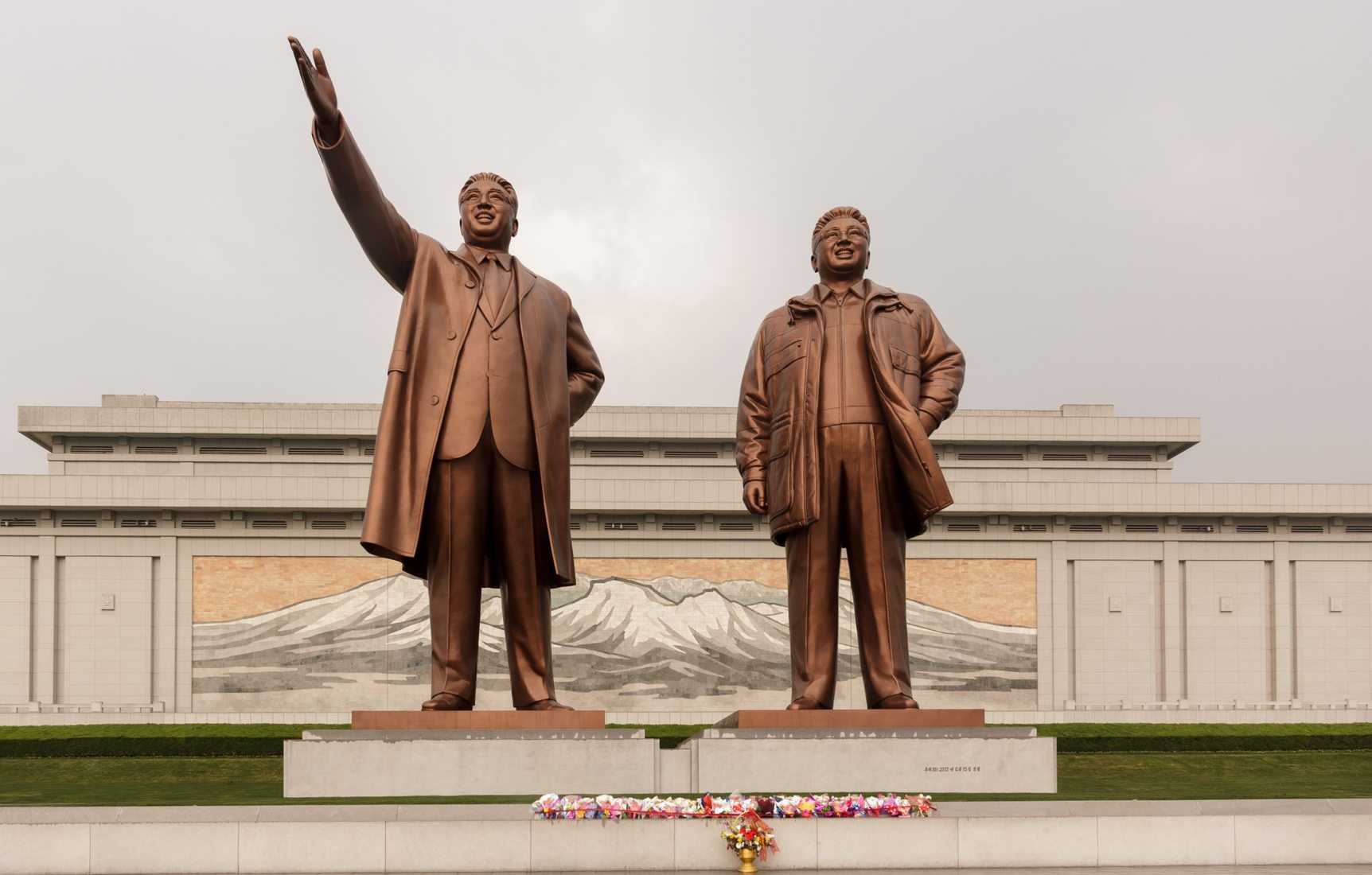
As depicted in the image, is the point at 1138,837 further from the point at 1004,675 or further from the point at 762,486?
the point at 1004,675

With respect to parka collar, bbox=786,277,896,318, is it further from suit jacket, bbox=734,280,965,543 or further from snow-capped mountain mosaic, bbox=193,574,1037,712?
snow-capped mountain mosaic, bbox=193,574,1037,712

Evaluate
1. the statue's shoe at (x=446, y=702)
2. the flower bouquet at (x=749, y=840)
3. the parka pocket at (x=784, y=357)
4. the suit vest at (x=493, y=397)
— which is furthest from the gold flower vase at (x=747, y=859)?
the parka pocket at (x=784, y=357)

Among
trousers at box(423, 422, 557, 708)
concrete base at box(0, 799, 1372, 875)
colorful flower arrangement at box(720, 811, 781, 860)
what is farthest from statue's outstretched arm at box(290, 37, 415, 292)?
colorful flower arrangement at box(720, 811, 781, 860)

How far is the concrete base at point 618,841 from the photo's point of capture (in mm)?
5559

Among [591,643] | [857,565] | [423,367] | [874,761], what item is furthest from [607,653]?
[874,761]

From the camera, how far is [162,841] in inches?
219

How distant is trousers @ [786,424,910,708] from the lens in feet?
24.2

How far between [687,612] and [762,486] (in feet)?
61.8

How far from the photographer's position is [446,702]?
693cm

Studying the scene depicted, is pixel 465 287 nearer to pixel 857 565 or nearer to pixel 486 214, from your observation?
pixel 486 214

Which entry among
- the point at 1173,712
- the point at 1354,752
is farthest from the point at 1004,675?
the point at 1354,752

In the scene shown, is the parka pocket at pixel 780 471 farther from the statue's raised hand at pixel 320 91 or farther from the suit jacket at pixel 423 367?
the statue's raised hand at pixel 320 91

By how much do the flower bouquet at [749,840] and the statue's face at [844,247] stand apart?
313 cm

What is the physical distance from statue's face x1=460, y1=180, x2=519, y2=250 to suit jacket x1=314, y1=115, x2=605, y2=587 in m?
0.14
